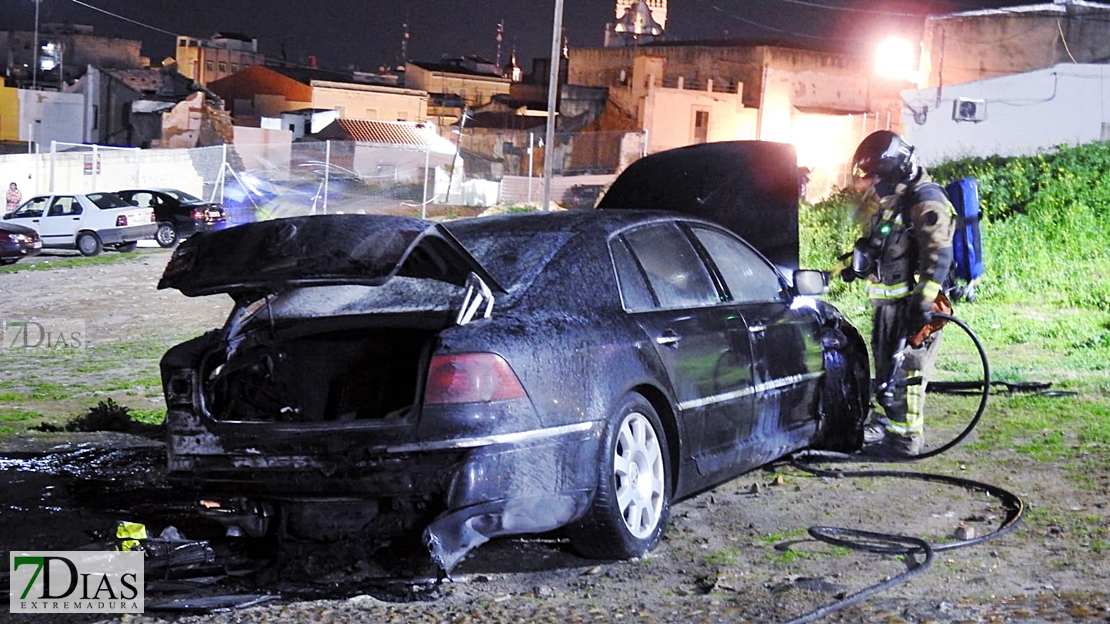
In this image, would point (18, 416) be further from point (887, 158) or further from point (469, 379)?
point (887, 158)

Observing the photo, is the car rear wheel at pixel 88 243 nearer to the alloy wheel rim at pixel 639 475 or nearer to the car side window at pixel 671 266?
the car side window at pixel 671 266

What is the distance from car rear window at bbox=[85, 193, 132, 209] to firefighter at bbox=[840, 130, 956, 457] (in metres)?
22.6

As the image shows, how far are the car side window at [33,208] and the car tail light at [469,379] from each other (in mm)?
25419

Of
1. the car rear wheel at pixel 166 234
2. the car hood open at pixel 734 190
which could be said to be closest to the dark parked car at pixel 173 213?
the car rear wheel at pixel 166 234

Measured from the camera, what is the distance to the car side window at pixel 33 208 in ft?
90.8

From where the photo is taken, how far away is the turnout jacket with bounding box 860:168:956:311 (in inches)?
279

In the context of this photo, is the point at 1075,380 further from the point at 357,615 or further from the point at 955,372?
the point at 357,615

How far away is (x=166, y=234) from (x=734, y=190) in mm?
21765

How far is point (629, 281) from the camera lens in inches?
215

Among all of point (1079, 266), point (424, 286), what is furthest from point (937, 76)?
point (424, 286)

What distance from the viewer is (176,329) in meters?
14.1

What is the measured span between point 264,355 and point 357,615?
4.14 ft

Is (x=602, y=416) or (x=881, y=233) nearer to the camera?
(x=602, y=416)

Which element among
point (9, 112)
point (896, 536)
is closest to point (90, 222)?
point (896, 536)
